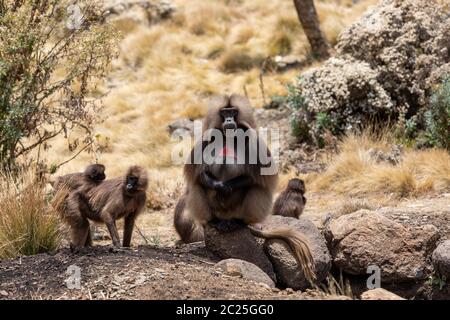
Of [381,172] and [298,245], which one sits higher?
[381,172]

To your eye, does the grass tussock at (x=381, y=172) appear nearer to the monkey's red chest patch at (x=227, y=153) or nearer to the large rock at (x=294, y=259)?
the large rock at (x=294, y=259)

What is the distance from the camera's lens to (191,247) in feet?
25.6

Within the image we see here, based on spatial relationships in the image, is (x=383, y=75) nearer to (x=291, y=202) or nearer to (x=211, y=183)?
(x=291, y=202)

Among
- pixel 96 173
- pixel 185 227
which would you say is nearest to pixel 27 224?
pixel 96 173

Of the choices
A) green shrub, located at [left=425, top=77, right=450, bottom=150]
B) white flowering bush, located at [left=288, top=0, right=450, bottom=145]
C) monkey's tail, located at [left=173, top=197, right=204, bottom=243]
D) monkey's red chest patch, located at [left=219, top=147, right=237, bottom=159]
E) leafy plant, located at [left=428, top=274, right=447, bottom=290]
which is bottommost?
leafy plant, located at [left=428, top=274, right=447, bottom=290]

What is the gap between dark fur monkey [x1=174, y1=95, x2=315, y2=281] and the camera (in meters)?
7.07

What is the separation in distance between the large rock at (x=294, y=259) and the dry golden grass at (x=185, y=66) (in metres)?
5.38

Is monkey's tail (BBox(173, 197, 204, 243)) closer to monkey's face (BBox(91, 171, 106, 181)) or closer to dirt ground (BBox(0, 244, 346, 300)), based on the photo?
monkey's face (BBox(91, 171, 106, 181))

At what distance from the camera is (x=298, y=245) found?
23.5ft

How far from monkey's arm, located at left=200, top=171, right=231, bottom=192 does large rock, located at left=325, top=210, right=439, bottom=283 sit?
1.32m

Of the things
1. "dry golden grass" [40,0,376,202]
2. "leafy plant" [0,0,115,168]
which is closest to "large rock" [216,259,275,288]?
"leafy plant" [0,0,115,168]

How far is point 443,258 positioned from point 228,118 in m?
2.32

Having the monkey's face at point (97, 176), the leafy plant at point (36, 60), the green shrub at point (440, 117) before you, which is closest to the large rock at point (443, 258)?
the monkey's face at point (97, 176)

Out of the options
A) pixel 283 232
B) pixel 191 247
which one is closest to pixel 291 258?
pixel 283 232
